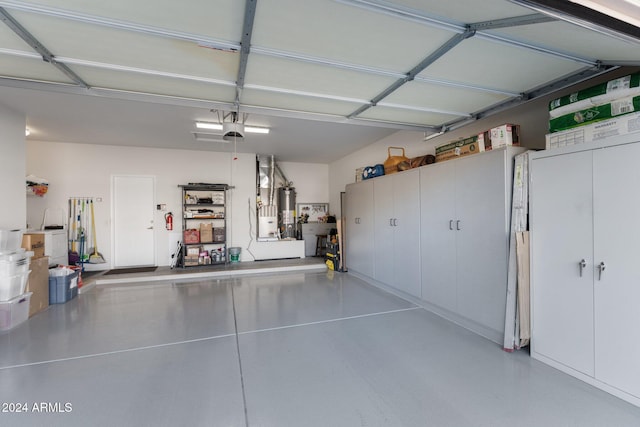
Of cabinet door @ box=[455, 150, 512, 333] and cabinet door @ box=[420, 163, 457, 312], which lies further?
cabinet door @ box=[420, 163, 457, 312]

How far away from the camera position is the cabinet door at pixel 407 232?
386 cm

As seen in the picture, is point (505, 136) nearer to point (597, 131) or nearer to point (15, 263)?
point (597, 131)

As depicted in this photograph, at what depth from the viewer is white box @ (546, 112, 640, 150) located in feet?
6.22

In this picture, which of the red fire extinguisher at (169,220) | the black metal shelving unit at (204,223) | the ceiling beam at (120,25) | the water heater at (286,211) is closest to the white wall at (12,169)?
the red fire extinguisher at (169,220)

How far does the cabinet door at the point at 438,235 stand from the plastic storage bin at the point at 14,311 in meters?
5.00

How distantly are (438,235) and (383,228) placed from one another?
1.23 metres

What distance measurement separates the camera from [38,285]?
3.73 metres

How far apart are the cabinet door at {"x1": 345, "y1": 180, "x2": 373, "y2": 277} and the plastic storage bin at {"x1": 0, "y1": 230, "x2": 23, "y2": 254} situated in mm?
4961

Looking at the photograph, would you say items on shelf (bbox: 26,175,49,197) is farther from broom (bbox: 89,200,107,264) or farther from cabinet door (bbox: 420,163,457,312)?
cabinet door (bbox: 420,163,457,312)

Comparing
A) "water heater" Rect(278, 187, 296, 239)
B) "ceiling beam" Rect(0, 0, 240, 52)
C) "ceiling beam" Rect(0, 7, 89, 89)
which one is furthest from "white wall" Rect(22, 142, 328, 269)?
"ceiling beam" Rect(0, 0, 240, 52)

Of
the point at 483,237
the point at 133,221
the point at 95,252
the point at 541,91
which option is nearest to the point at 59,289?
the point at 95,252

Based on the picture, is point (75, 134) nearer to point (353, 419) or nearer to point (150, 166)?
point (150, 166)

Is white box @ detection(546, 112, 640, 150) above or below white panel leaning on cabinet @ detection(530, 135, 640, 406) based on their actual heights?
above

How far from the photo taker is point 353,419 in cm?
173
